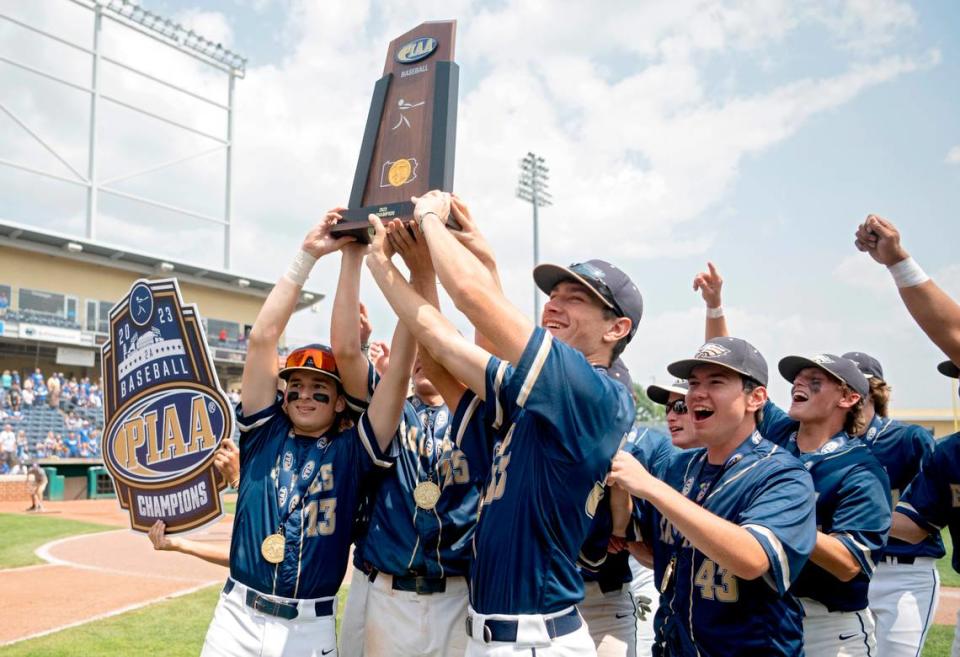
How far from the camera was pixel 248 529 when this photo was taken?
136 inches

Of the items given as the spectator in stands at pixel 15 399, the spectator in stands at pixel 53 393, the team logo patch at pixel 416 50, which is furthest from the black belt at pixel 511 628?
the spectator in stands at pixel 53 393

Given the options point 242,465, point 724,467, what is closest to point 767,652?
point 724,467

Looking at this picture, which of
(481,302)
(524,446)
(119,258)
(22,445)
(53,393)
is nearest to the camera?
(481,302)

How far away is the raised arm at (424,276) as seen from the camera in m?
3.05

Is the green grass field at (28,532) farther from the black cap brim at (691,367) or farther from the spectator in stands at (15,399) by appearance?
the black cap brim at (691,367)

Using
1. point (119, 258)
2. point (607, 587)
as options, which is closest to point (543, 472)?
point (607, 587)

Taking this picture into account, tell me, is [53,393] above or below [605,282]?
below

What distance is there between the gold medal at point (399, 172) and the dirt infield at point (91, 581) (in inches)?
154

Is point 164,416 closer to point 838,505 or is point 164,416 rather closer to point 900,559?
point 838,505

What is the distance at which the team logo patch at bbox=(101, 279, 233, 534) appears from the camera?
411 centimetres

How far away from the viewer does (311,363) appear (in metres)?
3.71

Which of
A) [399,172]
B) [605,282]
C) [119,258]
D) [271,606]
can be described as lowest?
[271,606]

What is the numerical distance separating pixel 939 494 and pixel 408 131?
11.1 feet

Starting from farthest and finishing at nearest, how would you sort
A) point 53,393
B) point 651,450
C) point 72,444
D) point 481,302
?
1. point 53,393
2. point 72,444
3. point 651,450
4. point 481,302
